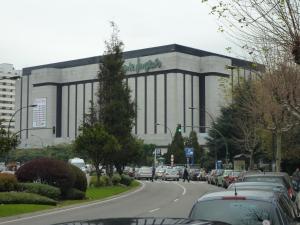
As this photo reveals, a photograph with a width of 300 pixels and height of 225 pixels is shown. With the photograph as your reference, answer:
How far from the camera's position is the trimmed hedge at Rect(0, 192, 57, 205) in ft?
84.9

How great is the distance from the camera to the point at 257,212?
8.12m

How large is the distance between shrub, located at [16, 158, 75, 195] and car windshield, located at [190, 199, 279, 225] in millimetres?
23295

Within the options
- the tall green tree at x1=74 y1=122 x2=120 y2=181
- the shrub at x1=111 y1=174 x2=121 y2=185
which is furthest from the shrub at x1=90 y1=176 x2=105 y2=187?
the shrub at x1=111 y1=174 x2=121 y2=185

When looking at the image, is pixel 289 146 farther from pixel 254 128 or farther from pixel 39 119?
pixel 39 119

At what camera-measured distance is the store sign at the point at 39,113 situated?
153 metres

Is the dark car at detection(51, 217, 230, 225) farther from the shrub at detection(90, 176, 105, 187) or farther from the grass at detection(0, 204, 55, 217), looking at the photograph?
the shrub at detection(90, 176, 105, 187)

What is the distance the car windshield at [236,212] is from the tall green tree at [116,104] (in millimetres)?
41129

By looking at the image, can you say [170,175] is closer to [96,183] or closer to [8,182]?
[96,183]

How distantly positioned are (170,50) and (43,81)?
38451mm

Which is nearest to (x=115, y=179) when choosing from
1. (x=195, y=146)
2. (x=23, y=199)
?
(x=23, y=199)

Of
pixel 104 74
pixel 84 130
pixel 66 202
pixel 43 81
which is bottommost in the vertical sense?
pixel 66 202

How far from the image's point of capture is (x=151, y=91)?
13725 cm

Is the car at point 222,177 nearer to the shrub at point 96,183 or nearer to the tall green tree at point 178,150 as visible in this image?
Result: the shrub at point 96,183

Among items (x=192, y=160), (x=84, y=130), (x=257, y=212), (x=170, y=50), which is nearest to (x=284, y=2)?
(x=257, y=212)
